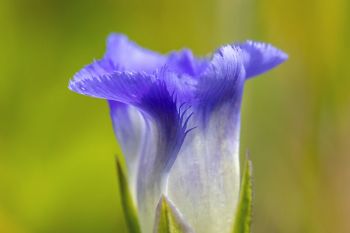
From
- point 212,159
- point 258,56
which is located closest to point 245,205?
point 212,159

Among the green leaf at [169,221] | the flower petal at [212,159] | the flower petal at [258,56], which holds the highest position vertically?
the flower petal at [258,56]

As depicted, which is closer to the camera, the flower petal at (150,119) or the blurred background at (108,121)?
the flower petal at (150,119)

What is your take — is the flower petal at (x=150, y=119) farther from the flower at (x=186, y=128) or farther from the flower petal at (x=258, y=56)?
the flower petal at (x=258, y=56)

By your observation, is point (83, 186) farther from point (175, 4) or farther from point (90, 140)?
point (175, 4)

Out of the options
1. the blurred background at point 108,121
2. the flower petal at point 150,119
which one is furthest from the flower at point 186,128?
the blurred background at point 108,121

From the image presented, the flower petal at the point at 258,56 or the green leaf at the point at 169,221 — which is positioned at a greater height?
the flower petal at the point at 258,56

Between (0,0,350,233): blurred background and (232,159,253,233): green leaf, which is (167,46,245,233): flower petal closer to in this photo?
(232,159,253,233): green leaf
